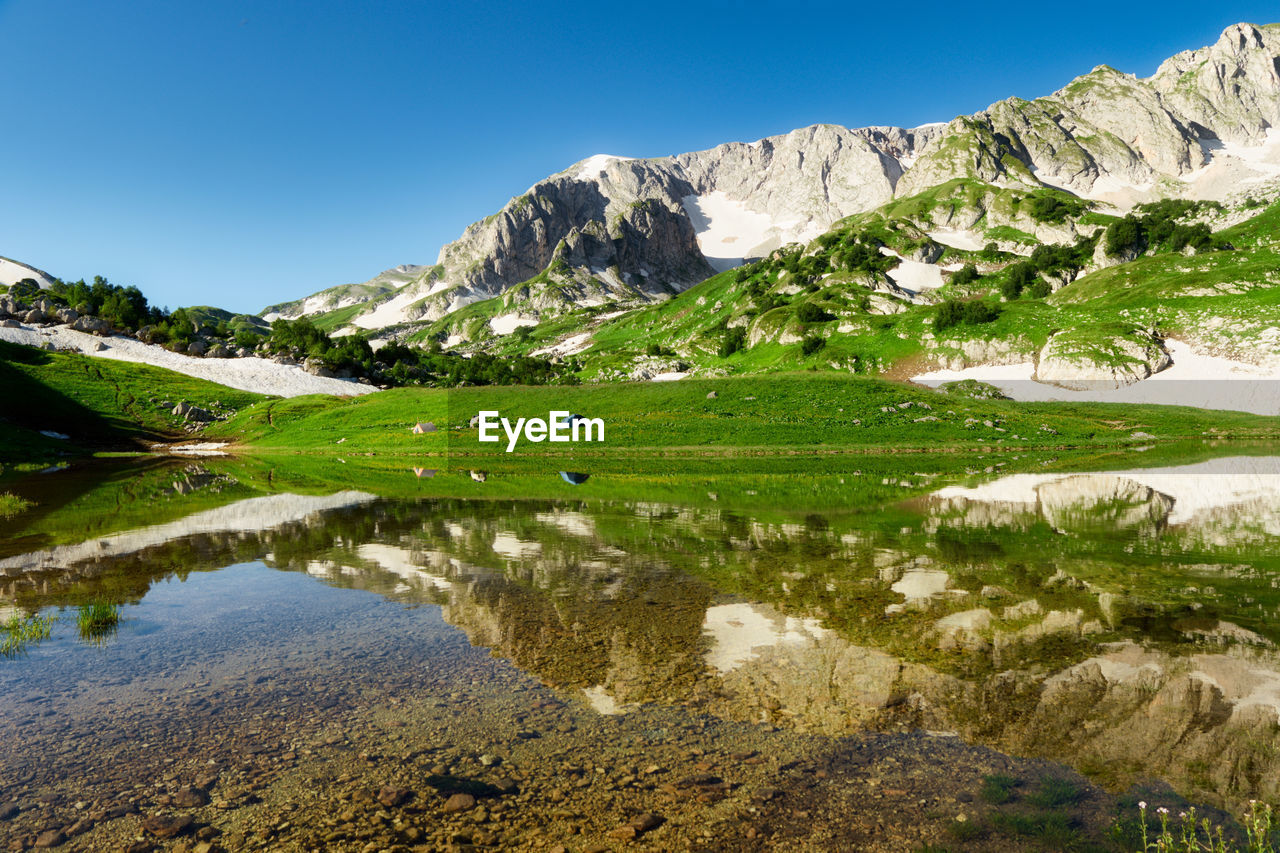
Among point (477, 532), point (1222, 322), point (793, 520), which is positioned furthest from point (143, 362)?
point (1222, 322)

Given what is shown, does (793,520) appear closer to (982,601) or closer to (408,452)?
(982,601)

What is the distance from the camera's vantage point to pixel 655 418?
72875 mm

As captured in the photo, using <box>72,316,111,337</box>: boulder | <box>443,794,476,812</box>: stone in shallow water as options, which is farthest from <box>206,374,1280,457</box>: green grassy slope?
<box>72,316,111,337</box>: boulder

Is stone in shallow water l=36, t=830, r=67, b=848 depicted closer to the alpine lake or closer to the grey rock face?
the alpine lake

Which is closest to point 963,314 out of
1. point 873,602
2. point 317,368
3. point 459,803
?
point 873,602

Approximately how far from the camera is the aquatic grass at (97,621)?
43.0 feet

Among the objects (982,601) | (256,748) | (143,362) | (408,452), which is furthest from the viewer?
(143,362)

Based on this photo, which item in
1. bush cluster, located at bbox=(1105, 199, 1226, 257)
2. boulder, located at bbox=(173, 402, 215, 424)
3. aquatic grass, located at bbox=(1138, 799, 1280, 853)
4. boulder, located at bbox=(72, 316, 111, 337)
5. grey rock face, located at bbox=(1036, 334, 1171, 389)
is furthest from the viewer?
bush cluster, located at bbox=(1105, 199, 1226, 257)

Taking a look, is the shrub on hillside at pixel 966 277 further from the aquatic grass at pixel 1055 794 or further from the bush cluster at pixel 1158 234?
the aquatic grass at pixel 1055 794

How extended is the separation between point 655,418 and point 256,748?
64928mm

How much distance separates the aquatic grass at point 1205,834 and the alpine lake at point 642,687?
0.17m

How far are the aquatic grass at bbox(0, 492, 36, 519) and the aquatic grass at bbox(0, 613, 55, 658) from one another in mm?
21687

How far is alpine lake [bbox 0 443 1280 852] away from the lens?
7.11m

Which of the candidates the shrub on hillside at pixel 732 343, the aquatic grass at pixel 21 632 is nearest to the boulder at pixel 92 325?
the shrub on hillside at pixel 732 343
